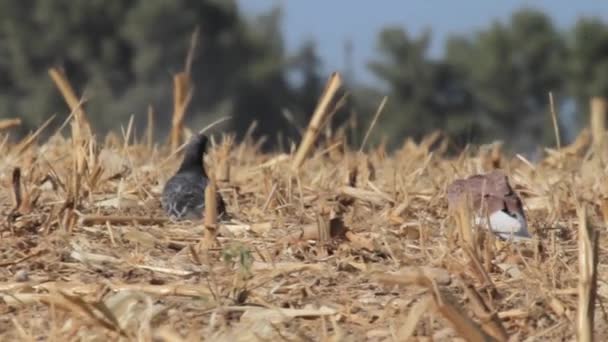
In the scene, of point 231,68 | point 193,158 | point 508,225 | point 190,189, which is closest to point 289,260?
point 508,225

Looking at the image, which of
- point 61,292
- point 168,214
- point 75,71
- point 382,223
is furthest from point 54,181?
point 75,71

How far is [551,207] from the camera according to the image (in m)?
4.64

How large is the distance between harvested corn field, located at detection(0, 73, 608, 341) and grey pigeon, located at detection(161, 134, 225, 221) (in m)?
0.08

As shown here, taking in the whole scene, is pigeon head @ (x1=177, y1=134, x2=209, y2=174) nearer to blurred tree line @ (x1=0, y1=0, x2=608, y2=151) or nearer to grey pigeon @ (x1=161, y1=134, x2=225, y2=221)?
grey pigeon @ (x1=161, y1=134, x2=225, y2=221)

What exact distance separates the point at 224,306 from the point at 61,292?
341 mm

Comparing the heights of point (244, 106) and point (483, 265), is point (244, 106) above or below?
below

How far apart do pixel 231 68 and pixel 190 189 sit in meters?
41.5

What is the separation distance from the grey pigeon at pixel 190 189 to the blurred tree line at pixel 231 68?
3526 cm

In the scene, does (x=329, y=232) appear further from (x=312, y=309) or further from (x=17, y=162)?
(x=17, y=162)

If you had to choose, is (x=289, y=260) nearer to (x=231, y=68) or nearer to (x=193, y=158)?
(x=193, y=158)

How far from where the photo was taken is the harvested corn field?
3.31 metres

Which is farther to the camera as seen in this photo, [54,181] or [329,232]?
[54,181]

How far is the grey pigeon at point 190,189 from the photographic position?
4449 mm

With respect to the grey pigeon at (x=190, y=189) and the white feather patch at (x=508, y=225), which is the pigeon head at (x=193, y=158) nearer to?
the grey pigeon at (x=190, y=189)
